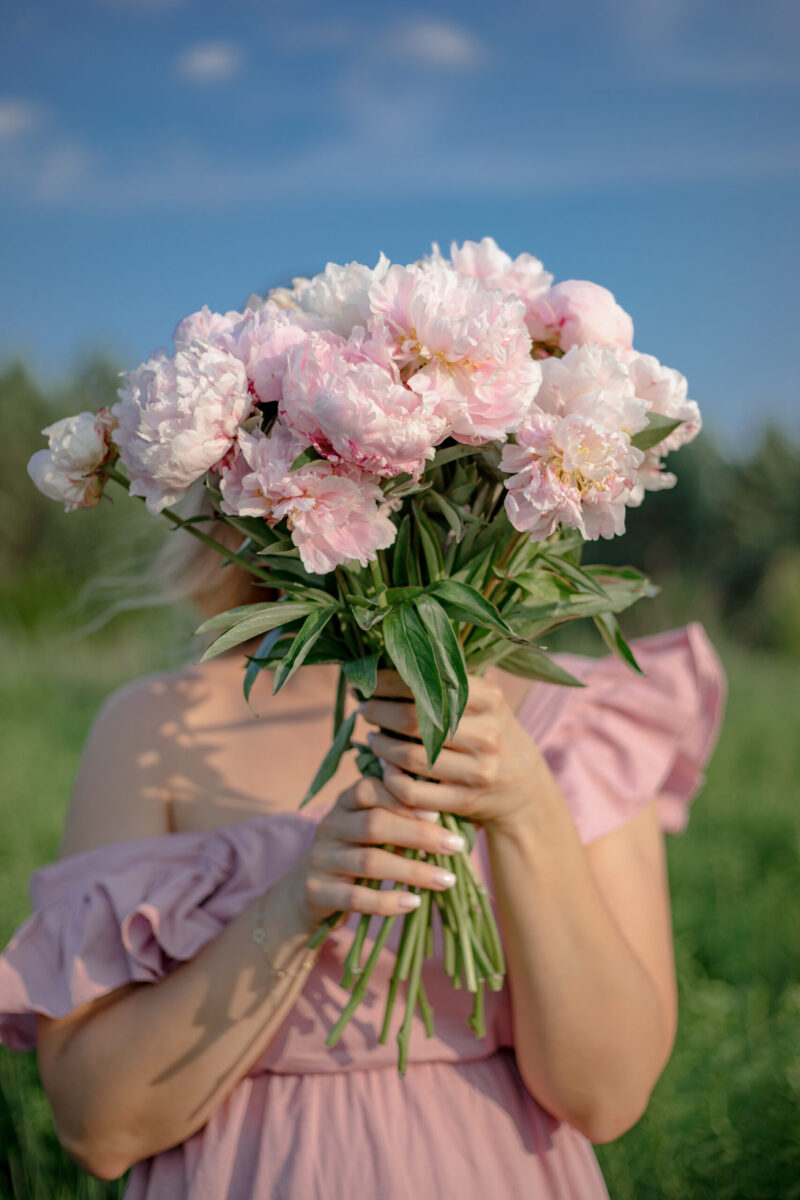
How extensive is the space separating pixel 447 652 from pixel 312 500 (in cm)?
25

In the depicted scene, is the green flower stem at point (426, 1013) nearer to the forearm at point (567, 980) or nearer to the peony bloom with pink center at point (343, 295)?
the forearm at point (567, 980)

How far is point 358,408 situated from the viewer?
3.08 ft

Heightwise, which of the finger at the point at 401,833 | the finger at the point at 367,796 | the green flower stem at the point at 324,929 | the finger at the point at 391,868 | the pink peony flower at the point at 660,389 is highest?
the pink peony flower at the point at 660,389

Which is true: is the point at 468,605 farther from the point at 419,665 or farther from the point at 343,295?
the point at 343,295

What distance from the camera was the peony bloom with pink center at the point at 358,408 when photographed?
945 millimetres

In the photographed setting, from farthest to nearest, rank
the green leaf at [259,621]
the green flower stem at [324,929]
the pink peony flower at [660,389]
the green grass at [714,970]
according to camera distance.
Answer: the green grass at [714,970], the green flower stem at [324,929], the pink peony flower at [660,389], the green leaf at [259,621]

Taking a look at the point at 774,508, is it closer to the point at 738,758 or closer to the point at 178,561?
the point at 738,758

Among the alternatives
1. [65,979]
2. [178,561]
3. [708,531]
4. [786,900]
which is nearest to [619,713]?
[178,561]

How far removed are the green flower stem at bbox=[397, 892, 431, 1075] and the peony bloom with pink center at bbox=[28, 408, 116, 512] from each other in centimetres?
74

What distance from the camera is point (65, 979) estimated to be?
4.91 ft

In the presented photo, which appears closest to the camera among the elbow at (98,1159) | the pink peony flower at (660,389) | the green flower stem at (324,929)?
the pink peony flower at (660,389)

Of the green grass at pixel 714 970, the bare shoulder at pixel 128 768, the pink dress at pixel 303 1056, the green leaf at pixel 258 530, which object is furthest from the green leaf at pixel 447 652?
the green grass at pixel 714 970

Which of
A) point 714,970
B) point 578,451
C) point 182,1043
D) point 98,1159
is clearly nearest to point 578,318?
point 578,451

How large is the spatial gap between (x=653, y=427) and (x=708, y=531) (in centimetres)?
1808
